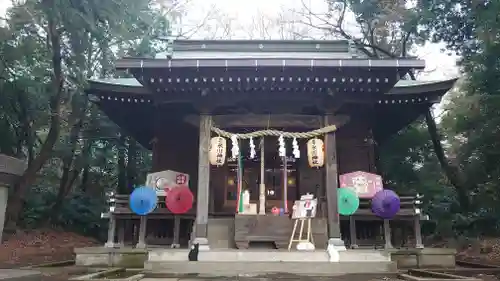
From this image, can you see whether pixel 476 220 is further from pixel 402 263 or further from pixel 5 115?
pixel 5 115

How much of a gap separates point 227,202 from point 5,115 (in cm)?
870

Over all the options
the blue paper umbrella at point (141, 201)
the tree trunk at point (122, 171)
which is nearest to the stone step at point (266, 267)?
the blue paper umbrella at point (141, 201)

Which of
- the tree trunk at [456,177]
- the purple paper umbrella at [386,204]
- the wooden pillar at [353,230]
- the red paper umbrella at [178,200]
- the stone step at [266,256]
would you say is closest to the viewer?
the stone step at [266,256]

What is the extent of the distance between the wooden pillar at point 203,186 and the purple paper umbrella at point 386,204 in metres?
3.92

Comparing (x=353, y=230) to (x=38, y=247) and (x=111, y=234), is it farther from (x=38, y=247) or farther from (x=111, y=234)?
(x=38, y=247)

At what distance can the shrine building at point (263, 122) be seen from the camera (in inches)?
360

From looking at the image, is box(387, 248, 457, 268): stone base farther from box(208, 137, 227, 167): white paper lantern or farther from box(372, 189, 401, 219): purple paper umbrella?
box(208, 137, 227, 167): white paper lantern

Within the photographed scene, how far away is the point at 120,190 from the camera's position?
62.8ft

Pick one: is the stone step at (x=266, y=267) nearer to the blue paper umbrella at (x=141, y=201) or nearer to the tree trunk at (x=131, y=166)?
the blue paper umbrella at (x=141, y=201)

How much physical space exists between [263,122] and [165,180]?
313 centimetres

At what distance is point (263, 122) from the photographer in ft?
34.0

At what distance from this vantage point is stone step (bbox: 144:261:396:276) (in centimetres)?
804

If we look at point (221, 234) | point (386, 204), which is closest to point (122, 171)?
point (221, 234)

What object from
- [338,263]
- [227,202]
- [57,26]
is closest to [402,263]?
[338,263]
